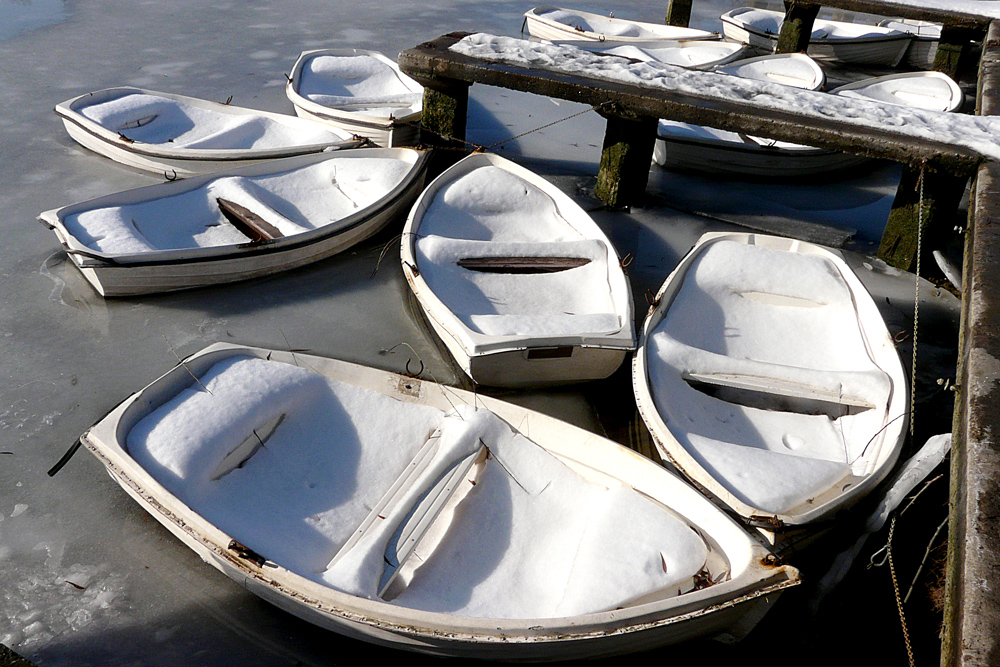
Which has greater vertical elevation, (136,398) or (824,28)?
(824,28)

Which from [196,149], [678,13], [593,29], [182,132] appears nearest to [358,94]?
[182,132]

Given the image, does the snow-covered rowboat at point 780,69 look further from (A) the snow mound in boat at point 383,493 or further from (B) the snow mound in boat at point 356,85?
(A) the snow mound in boat at point 383,493

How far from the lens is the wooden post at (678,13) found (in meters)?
14.2

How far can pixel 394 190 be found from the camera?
685cm

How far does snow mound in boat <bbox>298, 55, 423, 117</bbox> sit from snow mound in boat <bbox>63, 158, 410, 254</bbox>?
78.9 inches

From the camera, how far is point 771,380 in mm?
4691

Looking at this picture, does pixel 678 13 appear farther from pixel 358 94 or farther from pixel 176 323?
pixel 176 323

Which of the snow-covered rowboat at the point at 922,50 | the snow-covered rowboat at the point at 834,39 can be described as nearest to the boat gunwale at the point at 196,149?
the snow-covered rowboat at the point at 834,39

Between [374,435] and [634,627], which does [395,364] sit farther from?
[634,627]

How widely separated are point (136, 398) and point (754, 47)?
1304 cm

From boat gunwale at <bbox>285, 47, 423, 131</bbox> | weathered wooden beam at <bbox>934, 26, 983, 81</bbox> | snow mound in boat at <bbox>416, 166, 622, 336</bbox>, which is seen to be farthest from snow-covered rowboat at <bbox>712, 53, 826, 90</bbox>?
snow mound in boat at <bbox>416, 166, 622, 336</bbox>

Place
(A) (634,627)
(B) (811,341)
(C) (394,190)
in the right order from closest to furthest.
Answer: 1. (A) (634,627)
2. (B) (811,341)
3. (C) (394,190)

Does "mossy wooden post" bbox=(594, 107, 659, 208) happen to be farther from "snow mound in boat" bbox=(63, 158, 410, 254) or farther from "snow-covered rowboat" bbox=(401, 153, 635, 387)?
"snow mound in boat" bbox=(63, 158, 410, 254)

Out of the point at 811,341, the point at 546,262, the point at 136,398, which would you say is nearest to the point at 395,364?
the point at 546,262
